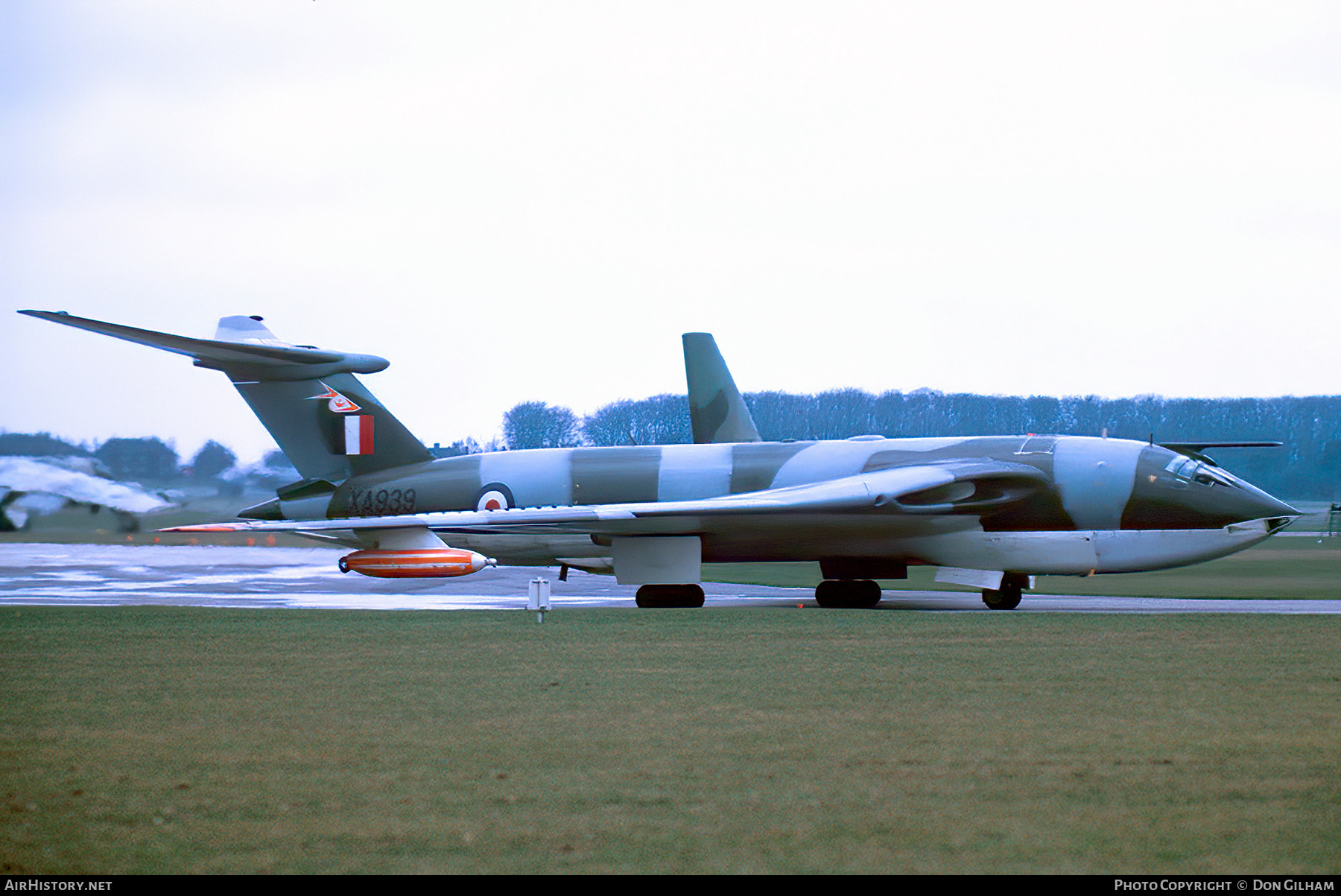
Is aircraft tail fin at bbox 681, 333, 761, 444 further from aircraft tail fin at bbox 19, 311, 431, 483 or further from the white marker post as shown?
the white marker post

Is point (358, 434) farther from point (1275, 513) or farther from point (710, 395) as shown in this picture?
point (1275, 513)

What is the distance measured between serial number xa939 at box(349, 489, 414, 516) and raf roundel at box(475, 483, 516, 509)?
4.03 ft

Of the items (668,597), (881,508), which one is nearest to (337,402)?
(668,597)

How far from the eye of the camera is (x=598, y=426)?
A: 34.3 meters

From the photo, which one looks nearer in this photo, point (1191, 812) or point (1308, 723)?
point (1191, 812)

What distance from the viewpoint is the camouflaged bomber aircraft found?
19.2 m

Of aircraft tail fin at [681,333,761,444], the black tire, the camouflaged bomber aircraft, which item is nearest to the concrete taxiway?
the black tire

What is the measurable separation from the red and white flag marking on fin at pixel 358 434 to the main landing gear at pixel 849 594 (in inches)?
331

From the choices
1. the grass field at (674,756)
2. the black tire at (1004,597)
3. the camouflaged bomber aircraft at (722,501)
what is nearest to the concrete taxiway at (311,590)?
the black tire at (1004,597)

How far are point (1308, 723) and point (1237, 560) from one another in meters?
17.4

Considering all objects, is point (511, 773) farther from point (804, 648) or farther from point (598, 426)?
point (598, 426)

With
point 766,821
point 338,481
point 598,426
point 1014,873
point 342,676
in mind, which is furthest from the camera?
point 598,426

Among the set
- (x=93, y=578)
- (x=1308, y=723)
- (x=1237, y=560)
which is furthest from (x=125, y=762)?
(x=1237, y=560)

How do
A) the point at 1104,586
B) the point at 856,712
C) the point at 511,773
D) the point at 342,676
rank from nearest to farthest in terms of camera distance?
1. the point at 511,773
2. the point at 856,712
3. the point at 342,676
4. the point at 1104,586
